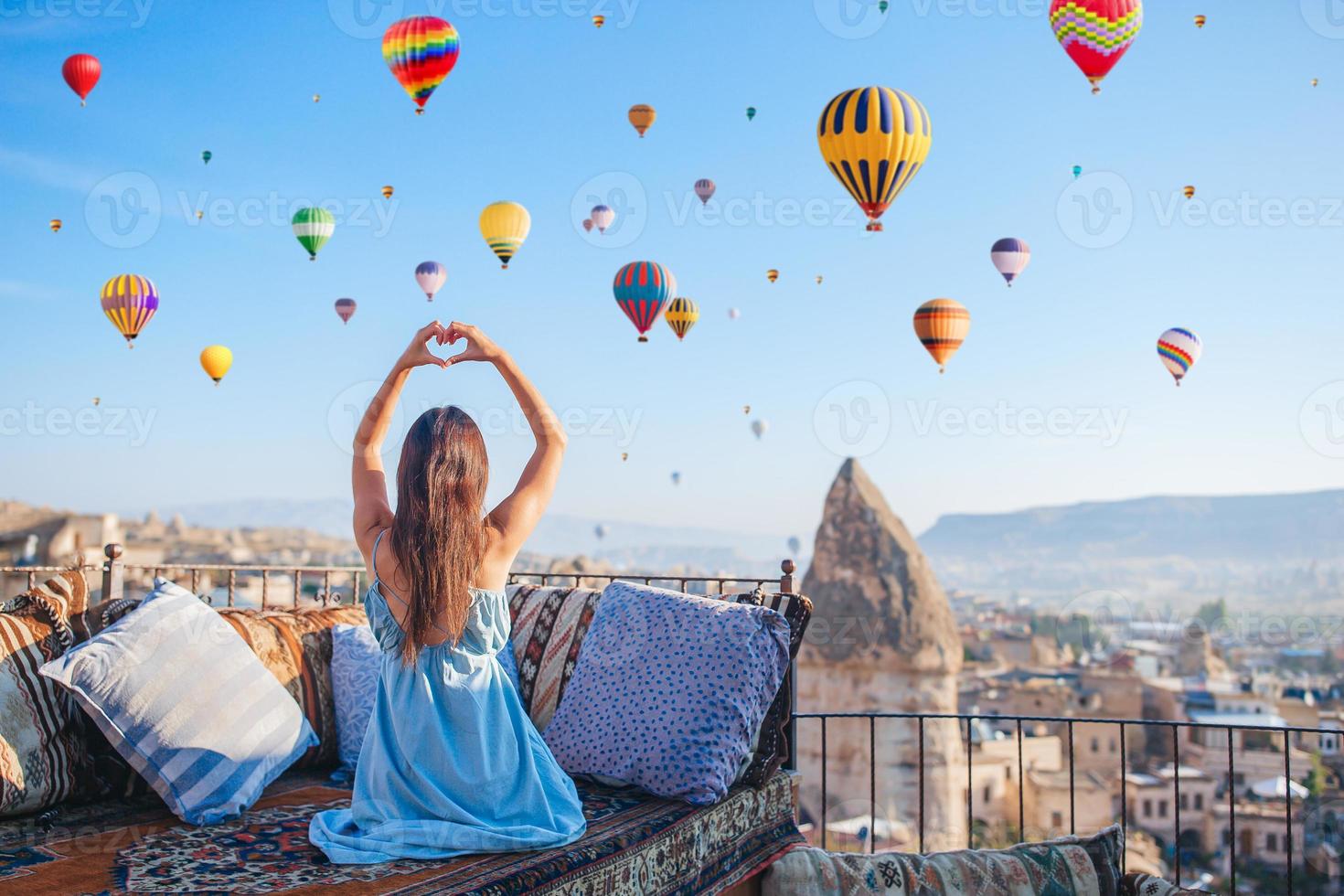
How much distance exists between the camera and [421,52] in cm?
940

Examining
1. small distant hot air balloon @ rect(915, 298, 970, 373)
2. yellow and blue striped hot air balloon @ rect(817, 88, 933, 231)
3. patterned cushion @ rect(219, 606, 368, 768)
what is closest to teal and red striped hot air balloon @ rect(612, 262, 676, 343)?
small distant hot air balloon @ rect(915, 298, 970, 373)

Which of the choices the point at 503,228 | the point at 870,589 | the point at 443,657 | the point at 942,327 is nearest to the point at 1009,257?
the point at 942,327

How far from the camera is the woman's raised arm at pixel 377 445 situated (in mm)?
2279

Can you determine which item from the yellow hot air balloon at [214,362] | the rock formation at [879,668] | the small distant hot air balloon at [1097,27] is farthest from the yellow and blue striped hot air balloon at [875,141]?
the rock formation at [879,668]

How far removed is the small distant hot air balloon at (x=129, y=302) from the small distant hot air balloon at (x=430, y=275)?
9.28 feet

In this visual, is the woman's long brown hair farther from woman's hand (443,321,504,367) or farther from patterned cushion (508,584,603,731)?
patterned cushion (508,584,603,731)

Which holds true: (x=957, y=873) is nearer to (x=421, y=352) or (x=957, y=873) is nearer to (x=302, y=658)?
(x=302, y=658)

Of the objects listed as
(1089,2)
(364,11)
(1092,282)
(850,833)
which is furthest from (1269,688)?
(364,11)

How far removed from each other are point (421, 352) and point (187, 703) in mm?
948

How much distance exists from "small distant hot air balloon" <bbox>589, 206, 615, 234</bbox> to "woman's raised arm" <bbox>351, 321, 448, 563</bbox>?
41.9 ft

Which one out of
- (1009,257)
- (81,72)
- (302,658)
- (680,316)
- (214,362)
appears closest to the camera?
(302,658)

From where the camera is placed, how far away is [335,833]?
7.00ft

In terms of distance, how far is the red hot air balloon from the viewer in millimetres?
11195

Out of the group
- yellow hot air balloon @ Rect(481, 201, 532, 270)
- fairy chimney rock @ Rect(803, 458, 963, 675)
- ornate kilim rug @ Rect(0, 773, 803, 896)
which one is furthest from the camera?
fairy chimney rock @ Rect(803, 458, 963, 675)
